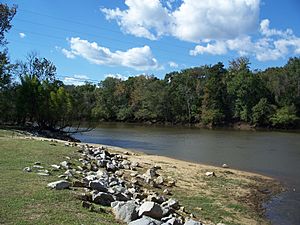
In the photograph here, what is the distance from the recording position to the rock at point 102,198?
962cm

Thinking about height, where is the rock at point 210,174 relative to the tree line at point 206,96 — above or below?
below

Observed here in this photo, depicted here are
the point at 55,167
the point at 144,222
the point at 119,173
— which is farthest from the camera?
the point at 119,173

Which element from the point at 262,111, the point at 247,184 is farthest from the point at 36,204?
the point at 262,111

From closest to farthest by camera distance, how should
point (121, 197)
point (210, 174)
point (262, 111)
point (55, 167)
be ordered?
1. point (121, 197)
2. point (55, 167)
3. point (210, 174)
4. point (262, 111)

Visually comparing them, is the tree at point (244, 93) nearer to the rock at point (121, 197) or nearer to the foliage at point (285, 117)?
the foliage at point (285, 117)

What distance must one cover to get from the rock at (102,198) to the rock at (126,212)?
2.62 feet

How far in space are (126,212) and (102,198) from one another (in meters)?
1.39

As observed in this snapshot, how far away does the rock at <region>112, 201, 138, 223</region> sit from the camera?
330 inches

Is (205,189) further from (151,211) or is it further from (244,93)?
(244,93)

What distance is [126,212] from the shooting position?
27.9 feet

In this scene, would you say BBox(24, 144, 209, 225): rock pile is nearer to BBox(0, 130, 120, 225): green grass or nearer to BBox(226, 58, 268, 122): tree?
BBox(0, 130, 120, 225): green grass

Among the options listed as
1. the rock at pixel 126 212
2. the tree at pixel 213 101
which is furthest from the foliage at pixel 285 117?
the rock at pixel 126 212

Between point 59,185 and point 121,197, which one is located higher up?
point 59,185

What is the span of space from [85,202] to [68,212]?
86 cm
